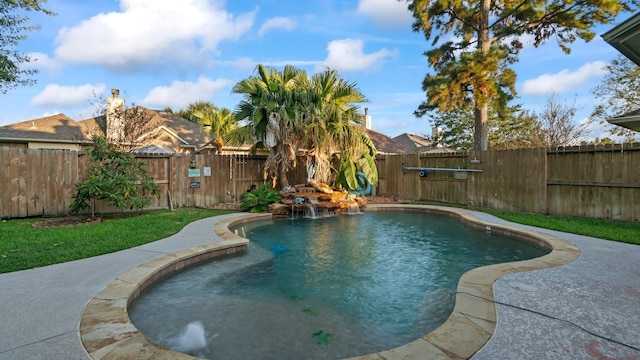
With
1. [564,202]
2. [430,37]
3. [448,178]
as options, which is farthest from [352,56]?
[564,202]

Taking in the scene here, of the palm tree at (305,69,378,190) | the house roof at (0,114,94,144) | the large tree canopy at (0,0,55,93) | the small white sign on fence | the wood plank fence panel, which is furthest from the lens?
the house roof at (0,114,94,144)

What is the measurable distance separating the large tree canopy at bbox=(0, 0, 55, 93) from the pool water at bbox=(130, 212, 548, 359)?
9895 millimetres

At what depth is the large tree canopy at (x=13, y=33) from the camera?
9922 mm

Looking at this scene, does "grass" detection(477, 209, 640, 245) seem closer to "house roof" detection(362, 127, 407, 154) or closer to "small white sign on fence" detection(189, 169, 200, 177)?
"small white sign on fence" detection(189, 169, 200, 177)

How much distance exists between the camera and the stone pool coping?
242cm

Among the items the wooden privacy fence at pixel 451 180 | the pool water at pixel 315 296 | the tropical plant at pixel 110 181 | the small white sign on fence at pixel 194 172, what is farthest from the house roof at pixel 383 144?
the pool water at pixel 315 296

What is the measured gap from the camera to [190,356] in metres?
2.46

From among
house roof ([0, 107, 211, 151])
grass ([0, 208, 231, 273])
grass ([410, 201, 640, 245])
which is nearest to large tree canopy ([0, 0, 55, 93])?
house roof ([0, 107, 211, 151])

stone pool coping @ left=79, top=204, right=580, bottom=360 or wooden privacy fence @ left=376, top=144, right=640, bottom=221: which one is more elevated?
wooden privacy fence @ left=376, top=144, right=640, bottom=221

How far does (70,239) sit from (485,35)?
52.3 ft

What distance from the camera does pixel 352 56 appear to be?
781 inches

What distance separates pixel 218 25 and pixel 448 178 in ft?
33.3

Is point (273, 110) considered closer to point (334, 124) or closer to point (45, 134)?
point (334, 124)

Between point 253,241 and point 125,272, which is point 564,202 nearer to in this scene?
point 253,241
